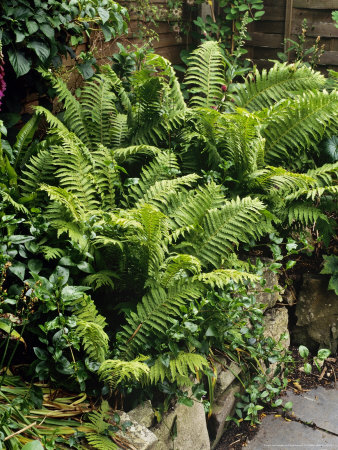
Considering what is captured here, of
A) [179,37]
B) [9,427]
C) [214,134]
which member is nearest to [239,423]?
[9,427]

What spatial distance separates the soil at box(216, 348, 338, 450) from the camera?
2.86m

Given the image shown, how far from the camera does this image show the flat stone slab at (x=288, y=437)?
282 centimetres

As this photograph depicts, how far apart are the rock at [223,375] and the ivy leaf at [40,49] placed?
6.76 ft

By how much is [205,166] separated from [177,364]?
1.55 metres

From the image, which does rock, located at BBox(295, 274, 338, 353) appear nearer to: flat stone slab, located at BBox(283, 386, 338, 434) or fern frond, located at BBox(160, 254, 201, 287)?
flat stone slab, located at BBox(283, 386, 338, 434)

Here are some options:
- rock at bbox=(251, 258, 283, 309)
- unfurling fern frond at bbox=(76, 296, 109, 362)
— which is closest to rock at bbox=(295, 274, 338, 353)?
rock at bbox=(251, 258, 283, 309)

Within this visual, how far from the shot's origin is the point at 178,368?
2.36 meters

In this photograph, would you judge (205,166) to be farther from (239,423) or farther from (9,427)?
(9,427)

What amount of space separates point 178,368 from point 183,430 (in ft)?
1.35

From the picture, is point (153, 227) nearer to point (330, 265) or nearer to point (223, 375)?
point (223, 375)

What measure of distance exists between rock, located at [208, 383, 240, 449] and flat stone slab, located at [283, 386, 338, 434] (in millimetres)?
421

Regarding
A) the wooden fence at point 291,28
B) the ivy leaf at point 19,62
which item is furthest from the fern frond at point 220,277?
the wooden fence at point 291,28

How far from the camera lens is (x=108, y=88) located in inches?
139

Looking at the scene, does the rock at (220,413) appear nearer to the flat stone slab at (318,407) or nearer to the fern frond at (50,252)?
the flat stone slab at (318,407)
